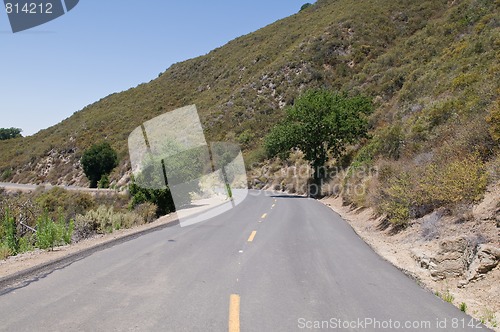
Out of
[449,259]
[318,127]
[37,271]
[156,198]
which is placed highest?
[318,127]

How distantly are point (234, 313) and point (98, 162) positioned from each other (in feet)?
172

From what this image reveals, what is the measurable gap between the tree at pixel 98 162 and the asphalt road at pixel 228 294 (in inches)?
1846

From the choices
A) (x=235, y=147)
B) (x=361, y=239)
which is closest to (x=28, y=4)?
(x=361, y=239)

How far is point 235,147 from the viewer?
175 ft

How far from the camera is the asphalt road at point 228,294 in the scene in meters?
4.66

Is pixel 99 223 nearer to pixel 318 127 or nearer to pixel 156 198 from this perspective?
pixel 156 198

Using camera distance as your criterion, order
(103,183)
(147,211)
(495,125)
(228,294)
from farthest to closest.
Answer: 1. (103,183)
2. (147,211)
3. (495,125)
4. (228,294)

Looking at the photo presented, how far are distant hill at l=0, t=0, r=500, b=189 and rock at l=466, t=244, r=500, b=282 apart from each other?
14.0 metres

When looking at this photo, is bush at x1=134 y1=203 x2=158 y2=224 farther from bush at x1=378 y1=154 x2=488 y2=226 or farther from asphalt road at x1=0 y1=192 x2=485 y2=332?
bush at x1=378 y1=154 x2=488 y2=226

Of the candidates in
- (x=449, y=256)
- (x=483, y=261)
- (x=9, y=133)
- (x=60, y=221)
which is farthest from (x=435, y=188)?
(x=9, y=133)

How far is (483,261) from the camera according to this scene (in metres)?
6.18

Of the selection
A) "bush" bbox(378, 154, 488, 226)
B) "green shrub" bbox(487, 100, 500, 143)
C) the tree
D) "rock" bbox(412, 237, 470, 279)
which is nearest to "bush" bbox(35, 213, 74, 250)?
"rock" bbox(412, 237, 470, 279)

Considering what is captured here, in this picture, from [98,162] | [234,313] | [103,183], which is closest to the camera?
[234,313]

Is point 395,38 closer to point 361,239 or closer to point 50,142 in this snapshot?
point 361,239
